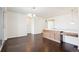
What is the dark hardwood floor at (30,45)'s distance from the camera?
211 cm

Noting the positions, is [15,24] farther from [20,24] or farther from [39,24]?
[39,24]

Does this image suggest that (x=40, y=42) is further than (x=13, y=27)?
Yes

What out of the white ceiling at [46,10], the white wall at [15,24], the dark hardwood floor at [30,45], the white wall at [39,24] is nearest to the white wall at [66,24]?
the white ceiling at [46,10]

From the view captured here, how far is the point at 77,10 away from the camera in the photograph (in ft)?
6.70

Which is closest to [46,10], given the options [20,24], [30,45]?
[20,24]

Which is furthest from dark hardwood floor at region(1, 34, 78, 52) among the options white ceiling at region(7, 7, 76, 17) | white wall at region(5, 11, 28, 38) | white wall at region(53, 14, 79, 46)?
white ceiling at region(7, 7, 76, 17)

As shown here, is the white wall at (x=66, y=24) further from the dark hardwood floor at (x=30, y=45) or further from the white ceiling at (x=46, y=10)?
the dark hardwood floor at (x=30, y=45)

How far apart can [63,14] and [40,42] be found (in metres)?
1.00

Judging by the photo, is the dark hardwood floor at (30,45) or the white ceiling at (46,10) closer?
the white ceiling at (46,10)

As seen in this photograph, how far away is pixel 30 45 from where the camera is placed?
2223mm
